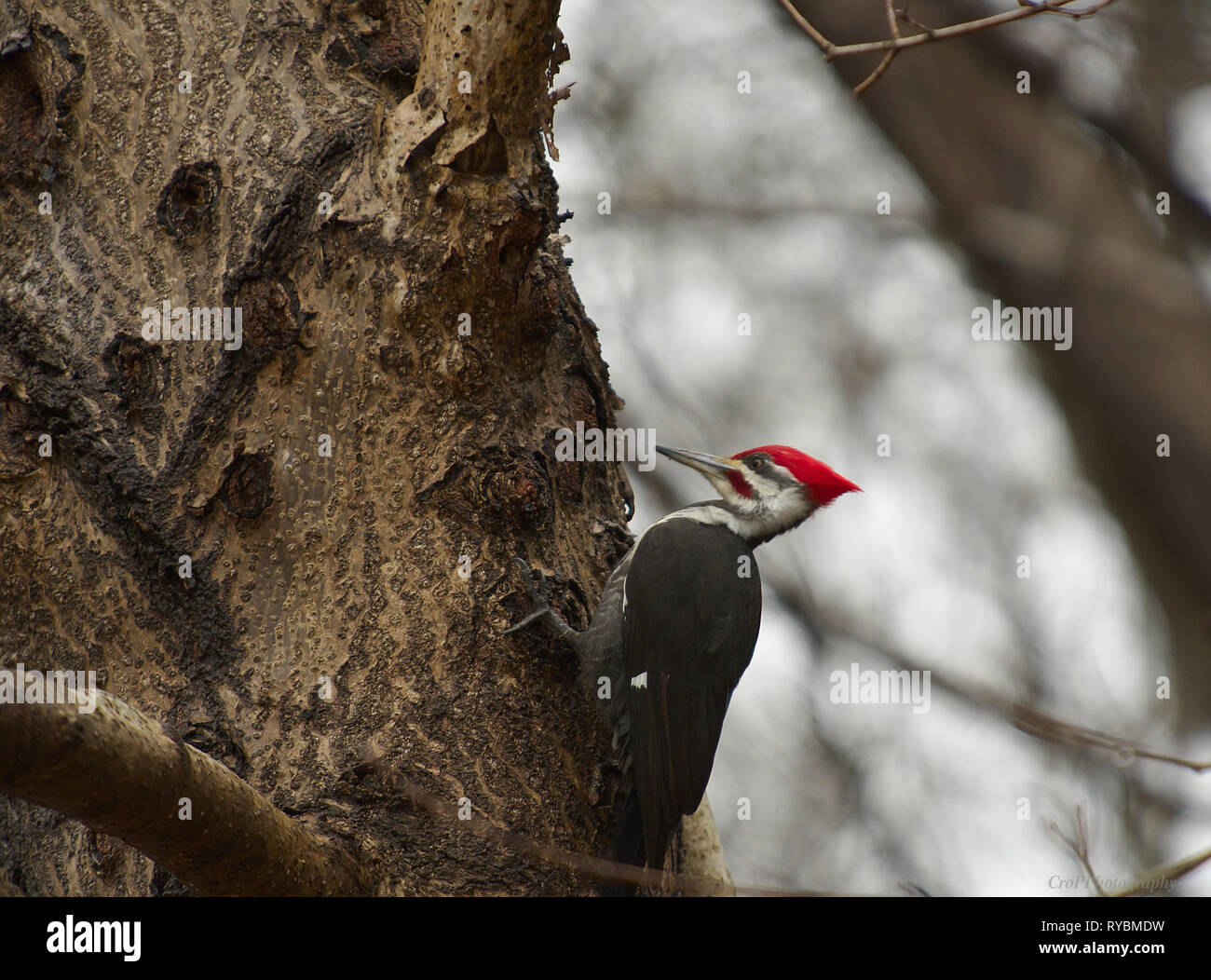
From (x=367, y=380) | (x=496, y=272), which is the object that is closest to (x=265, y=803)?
(x=367, y=380)

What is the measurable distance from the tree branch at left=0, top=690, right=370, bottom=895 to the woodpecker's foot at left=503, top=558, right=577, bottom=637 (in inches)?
23.5

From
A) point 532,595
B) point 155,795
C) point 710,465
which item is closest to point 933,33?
point 532,595

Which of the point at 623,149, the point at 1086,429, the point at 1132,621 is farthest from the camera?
the point at 623,149

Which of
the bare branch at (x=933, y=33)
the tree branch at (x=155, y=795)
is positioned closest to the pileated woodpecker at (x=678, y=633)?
the tree branch at (x=155, y=795)

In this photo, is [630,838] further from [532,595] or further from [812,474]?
[812,474]

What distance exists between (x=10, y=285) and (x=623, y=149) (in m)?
4.44

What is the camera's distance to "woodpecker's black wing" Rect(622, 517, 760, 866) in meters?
2.56

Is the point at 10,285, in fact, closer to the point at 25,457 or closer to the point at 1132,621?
the point at 25,457

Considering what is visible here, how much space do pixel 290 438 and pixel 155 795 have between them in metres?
0.85

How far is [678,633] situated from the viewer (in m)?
2.87

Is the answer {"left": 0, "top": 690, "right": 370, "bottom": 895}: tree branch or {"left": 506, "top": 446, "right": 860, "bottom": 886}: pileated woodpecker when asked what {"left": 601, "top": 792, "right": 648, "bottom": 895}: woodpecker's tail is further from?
{"left": 0, "top": 690, "right": 370, "bottom": 895}: tree branch

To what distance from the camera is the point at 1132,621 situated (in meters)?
4.07

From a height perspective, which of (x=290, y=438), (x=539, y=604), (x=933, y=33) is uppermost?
(x=933, y=33)

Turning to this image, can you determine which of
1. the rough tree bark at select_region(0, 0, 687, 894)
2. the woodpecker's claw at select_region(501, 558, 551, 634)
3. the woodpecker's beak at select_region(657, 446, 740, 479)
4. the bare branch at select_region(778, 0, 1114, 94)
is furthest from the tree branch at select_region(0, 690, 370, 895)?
the woodpecker's beak at select_region(657, 446, 740, 479)
